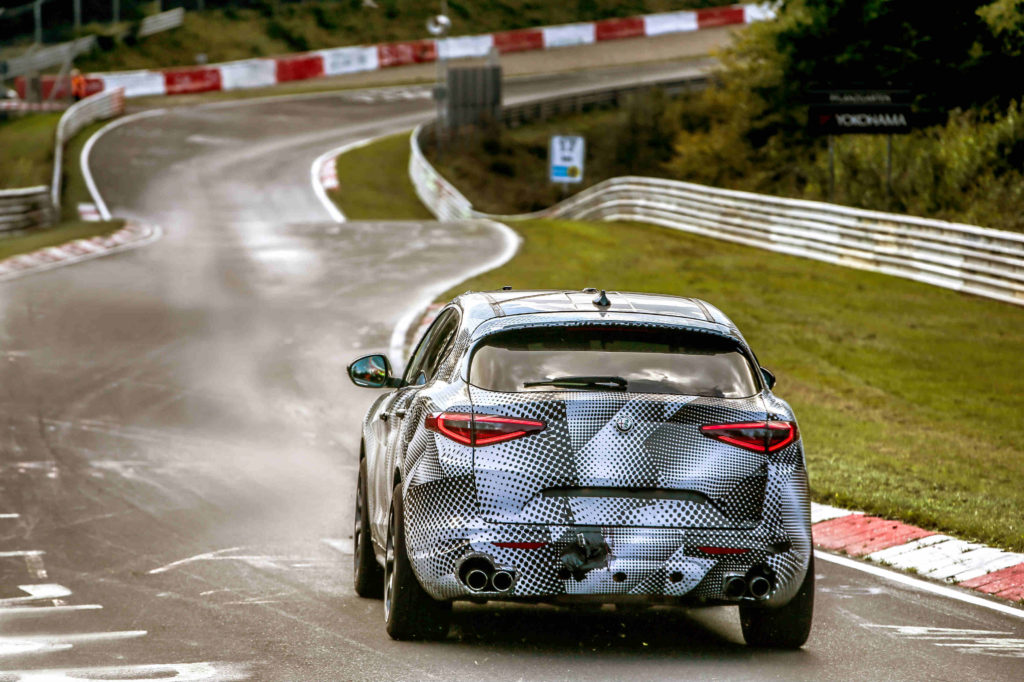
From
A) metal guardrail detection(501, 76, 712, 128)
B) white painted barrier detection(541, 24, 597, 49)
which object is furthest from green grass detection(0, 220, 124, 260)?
white painted barrier detection(541, 24, 597, 49)

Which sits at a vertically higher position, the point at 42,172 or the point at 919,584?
the point at 919,584

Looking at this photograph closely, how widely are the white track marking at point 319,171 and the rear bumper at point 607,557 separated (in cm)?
3238

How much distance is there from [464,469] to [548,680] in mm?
911

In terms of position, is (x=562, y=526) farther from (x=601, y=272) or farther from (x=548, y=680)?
(x=601, y=272)

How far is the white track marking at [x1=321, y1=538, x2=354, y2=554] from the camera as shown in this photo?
946 centimetres

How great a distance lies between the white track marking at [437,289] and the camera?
1853 cm

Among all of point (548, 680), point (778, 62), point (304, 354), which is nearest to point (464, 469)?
point (548, 680)

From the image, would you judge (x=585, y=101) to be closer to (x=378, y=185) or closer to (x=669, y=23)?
(x=669, y=23)

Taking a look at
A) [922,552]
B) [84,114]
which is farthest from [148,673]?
[84,114]

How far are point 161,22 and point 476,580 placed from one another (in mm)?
68001

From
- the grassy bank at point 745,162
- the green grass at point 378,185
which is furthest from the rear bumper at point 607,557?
the green grass at point 378,185

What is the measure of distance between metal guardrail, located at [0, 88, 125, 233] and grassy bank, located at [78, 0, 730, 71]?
1079 cm

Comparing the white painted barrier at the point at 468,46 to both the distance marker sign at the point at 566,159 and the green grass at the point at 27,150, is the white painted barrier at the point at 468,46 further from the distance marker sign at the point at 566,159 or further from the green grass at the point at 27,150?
the distance marker sign at the point at 566,159

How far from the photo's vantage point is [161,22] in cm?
7075
